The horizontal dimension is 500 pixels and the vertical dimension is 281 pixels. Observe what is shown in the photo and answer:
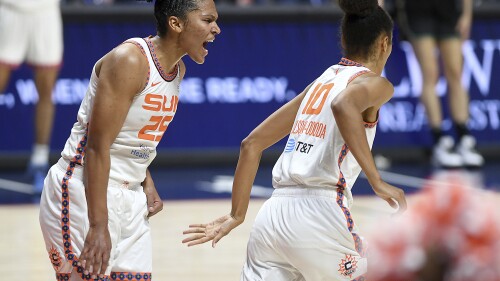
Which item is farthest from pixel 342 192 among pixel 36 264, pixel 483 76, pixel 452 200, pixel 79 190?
pixel 483 76

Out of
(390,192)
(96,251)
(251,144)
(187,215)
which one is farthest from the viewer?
(187,215)

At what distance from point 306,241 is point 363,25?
0.71 meters

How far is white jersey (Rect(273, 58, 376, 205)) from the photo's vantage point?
3096 mm

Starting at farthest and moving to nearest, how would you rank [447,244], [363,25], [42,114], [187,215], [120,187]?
[42,114] < [187,215] < [120,187] < [363,25] < [447,244]

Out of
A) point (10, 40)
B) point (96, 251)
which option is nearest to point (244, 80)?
point (10, 40)

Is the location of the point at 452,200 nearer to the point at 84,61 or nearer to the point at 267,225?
the point at 267,225

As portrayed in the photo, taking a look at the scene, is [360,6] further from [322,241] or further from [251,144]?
[322,241]

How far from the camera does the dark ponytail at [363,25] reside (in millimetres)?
3131

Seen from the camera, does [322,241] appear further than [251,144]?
No

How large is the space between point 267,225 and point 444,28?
18.4 feet

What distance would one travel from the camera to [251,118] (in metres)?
8.48

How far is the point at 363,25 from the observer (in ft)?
10.3

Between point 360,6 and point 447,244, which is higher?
point 447,244

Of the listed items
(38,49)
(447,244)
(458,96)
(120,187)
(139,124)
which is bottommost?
(458,96)
